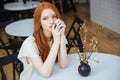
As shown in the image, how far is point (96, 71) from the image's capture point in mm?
1649

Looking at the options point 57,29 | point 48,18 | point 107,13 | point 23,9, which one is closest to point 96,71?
point 57,29

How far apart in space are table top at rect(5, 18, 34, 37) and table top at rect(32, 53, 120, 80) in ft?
3.45

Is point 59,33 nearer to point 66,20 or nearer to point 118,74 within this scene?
point 118,74

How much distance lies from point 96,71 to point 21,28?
5.18 ft

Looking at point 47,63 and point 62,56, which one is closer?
point 47,63

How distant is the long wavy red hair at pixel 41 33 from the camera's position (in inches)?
67.0

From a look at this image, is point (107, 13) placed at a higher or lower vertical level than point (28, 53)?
lower

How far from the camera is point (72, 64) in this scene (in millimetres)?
1783

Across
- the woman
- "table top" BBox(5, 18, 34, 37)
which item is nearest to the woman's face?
the woman

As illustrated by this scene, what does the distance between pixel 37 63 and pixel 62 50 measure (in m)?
0.22

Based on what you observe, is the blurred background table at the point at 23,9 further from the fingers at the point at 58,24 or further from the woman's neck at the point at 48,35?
the fingers at the point at 58,24

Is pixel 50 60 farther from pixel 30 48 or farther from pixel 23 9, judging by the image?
pixel 23 9

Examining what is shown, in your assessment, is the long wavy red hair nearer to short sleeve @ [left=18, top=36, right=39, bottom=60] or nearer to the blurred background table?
short sleeve @ [left=18, top=36, right=39, bottom=60]

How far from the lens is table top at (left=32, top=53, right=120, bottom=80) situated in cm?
157
